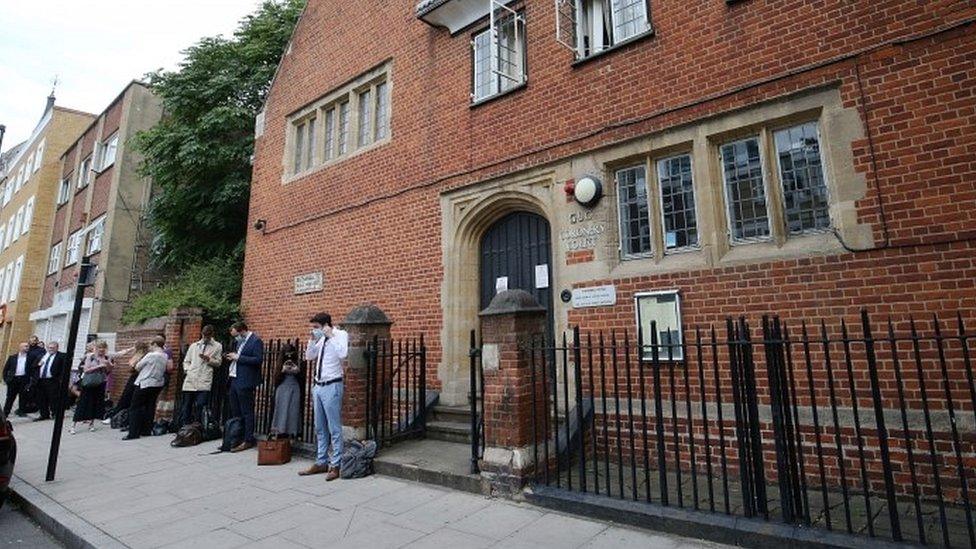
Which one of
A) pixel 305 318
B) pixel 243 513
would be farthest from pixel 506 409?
pixel 305 318

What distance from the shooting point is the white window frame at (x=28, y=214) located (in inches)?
1030

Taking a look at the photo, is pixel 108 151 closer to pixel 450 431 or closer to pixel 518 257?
pixel 518 257

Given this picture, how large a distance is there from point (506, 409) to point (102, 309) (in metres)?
17.0

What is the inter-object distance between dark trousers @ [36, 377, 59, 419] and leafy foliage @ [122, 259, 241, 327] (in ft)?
6.30

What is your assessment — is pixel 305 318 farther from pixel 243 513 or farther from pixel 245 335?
pixel 243 513

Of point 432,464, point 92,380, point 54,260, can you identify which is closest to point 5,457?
point 432,464

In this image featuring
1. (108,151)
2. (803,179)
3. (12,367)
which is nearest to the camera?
(803,179)

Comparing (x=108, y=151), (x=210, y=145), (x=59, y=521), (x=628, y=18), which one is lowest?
(x=59, y=521)

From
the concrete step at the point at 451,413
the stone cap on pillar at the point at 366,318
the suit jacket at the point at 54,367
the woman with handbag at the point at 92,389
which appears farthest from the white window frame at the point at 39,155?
the concrete step at the point at 451,413

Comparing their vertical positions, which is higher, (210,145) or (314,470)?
(210,145)

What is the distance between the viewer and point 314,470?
5930mm

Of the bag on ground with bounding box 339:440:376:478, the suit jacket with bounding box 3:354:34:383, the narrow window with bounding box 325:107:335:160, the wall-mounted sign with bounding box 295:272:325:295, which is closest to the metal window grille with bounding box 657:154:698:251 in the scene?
the bag on ground with bounding box 339:440:376:478

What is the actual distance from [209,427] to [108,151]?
17.0 meters

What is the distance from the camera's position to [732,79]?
18.7 feet
